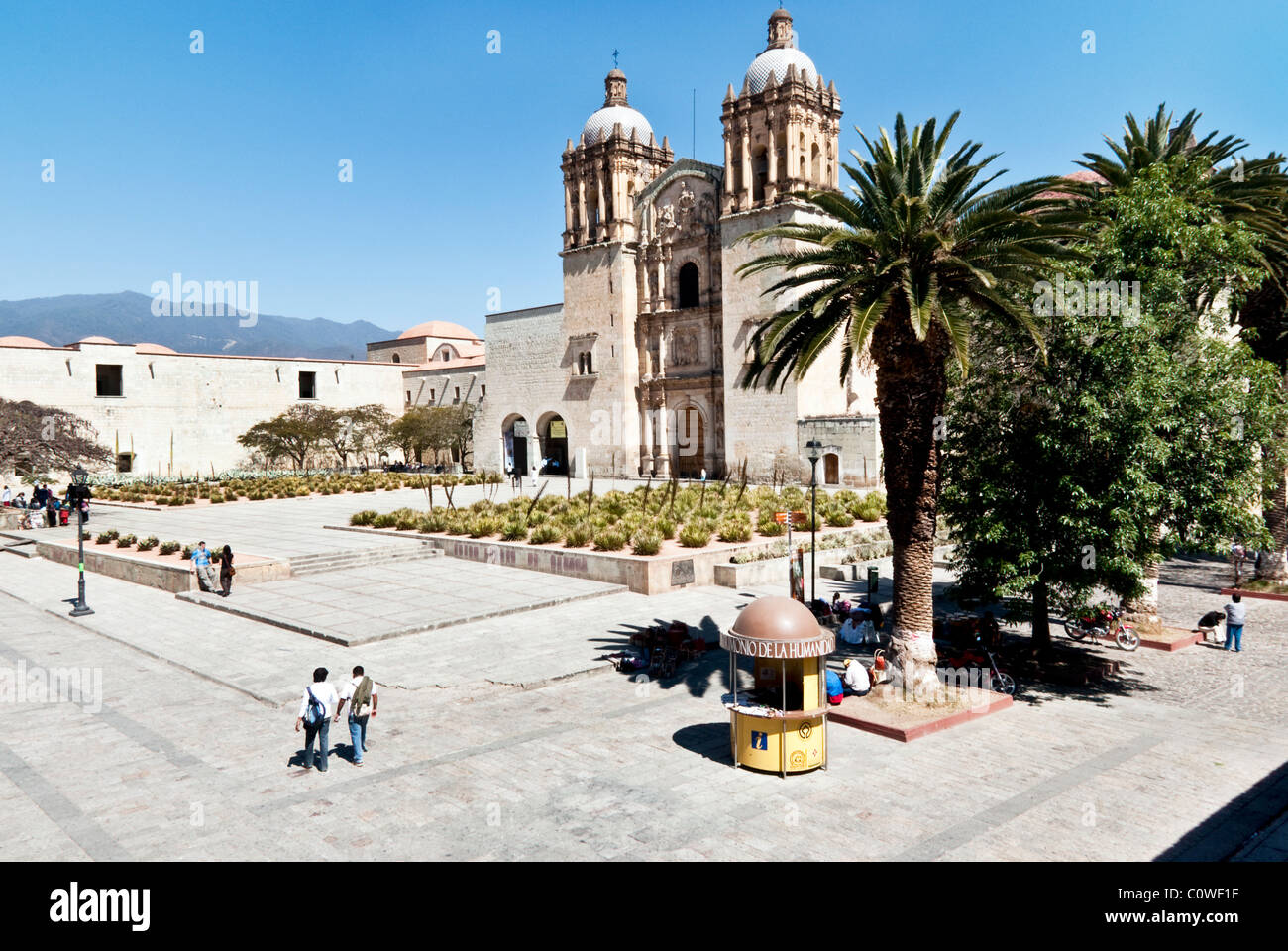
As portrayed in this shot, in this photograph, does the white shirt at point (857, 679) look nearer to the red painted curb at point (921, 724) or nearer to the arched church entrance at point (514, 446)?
the red painted curb at point (921, 724)

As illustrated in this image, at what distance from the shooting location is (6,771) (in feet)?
30.4

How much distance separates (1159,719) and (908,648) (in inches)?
122

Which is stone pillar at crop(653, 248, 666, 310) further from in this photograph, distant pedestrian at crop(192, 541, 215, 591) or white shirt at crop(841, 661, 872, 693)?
white shirt at crop(841, 661, 872, 693)

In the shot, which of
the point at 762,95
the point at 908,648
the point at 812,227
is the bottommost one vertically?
the point at 908,648

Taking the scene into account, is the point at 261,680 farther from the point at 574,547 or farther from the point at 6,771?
the point at 574,547

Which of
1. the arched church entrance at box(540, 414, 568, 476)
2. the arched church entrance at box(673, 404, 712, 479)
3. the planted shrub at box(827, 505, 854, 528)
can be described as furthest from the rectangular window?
the planted shrub at box(827, 505, 854, 528)

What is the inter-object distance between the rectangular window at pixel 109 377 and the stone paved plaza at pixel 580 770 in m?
45.6

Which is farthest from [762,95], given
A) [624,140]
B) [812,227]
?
[812,227]

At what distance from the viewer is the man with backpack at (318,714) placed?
9.11 meters

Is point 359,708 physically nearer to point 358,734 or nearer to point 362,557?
point 358,734

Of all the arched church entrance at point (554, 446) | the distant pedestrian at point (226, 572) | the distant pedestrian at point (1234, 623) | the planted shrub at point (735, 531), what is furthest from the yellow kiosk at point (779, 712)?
the arched church entrance at point (554, 446)

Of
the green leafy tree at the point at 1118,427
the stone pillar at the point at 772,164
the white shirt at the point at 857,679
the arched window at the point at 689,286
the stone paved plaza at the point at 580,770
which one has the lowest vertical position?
the stone paved plaza at the point at 580,770

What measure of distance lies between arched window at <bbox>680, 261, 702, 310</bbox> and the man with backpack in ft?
128

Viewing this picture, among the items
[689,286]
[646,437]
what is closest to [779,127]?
[689,286]
